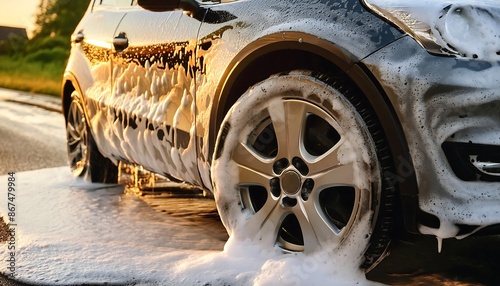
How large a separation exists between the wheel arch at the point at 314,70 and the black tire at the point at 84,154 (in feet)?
7.14

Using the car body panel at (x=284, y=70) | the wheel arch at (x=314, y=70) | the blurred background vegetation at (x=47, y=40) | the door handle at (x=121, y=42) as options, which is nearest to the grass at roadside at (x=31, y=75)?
the blurred background vegetation at (x=47, y=40)

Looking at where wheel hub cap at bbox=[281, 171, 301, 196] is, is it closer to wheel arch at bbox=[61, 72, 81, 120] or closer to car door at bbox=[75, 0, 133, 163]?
car door at bbox=[75, 0, 133, 163]

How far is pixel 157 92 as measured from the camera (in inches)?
171

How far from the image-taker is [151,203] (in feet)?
17.1

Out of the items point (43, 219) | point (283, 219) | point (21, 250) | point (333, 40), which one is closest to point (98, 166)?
point (43, 219)

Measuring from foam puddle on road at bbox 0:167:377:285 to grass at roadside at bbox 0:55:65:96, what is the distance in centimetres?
1428

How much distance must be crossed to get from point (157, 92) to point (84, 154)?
1.69m

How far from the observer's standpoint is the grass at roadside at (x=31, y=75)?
2143 cm

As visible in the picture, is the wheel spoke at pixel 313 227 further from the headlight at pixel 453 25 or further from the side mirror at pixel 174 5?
the side mirror at pixel 174 5

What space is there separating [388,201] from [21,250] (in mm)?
1910

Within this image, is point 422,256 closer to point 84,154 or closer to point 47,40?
point 84,154

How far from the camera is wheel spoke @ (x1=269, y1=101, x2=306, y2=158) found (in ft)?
10.5

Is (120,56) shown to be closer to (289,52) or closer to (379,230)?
(289,52)

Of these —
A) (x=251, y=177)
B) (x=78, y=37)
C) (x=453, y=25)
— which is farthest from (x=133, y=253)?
(x=78, y=37)
